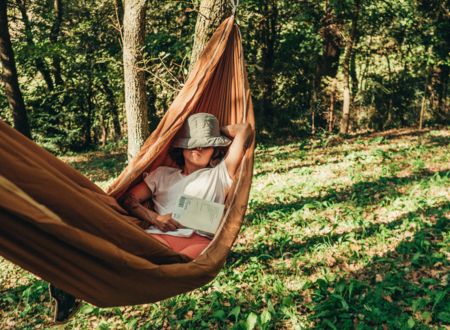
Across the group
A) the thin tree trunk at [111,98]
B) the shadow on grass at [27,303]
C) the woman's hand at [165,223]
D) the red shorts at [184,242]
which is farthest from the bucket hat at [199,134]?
the thin tree trunk at [111,98]

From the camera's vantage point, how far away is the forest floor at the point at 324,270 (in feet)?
8.21

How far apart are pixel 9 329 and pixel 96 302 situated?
5.13 ft

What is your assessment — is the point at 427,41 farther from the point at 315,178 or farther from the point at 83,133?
the point at 83,133

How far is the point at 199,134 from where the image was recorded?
Answer: 8.84ft

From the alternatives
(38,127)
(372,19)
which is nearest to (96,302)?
(372,19)

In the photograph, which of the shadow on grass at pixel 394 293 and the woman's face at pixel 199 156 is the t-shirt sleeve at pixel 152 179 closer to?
the woman's face at pixel 199 156

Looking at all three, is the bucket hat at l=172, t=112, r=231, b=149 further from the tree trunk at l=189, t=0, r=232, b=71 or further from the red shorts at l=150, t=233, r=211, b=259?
the tree trunk at l=189, t=0, r=232, b=71

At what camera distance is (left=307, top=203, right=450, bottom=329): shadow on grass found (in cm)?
238

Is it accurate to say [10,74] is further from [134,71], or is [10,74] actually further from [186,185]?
[186,185]

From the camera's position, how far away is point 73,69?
1070 centimetres

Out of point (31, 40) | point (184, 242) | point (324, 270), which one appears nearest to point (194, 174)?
point (184, 242)

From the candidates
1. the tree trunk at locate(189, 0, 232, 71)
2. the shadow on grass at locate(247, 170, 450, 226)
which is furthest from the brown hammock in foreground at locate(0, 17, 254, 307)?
the shadow on grass at locate(247, 170, 450, 226)

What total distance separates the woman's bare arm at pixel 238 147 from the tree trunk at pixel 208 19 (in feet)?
3.56

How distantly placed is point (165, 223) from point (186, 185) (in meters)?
0.30
